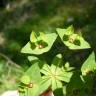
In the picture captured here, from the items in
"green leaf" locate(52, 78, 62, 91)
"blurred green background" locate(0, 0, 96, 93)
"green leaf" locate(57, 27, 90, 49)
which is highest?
"blurred green background" locate(0, 0, 96, 93)

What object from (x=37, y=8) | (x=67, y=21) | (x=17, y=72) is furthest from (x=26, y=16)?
(x=17, y=72)

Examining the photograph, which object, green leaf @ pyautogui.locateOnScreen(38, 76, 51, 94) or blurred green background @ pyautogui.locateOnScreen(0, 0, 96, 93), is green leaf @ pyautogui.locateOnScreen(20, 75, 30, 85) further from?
blurred green background @ pyautogui.locateOnScreen(0, 0, 96, 93)

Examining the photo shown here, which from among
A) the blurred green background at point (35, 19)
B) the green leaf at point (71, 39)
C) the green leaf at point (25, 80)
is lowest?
the green leaf at point (25, 80)

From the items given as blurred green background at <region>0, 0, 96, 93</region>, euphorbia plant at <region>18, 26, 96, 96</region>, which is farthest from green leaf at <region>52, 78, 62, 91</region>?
blurred green background at <region>0, 0, 96, 93</region>

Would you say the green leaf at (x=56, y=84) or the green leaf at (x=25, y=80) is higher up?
the green leaf at (x=25, y=80)

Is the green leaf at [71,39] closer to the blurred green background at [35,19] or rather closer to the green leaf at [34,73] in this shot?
the green leaf at [34,73]

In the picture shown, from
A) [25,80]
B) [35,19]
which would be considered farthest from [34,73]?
[35,19]

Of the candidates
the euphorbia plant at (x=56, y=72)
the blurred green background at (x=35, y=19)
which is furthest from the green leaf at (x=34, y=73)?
the blurred green background at (x=35, y=19)

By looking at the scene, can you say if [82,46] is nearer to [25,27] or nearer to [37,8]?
[25,27]
